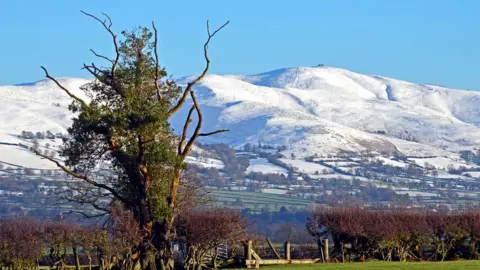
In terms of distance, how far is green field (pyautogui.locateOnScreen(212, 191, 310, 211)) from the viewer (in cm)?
16175

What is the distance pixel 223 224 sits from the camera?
51.6 meters

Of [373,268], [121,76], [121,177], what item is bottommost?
[373,268]

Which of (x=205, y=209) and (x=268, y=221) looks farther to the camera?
(x=268, y=221)

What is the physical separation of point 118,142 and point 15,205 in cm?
11018

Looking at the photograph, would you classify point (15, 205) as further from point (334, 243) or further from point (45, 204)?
point (334, 243)

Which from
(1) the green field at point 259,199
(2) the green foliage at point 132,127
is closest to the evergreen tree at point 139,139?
(2) the green foliage at point 132,127

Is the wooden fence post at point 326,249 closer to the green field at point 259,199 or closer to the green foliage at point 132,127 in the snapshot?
the green foliage at point 132,127

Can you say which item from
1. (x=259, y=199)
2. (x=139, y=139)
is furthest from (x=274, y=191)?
(x=139, y=139)

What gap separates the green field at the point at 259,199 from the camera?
531 ft

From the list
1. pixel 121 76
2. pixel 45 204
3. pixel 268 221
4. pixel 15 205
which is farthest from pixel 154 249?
pixel 15 205

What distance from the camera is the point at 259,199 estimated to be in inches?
6905

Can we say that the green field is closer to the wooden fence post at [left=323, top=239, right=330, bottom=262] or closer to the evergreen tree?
the wooden fence post at [left=323, top=239, right=330, bottom=262]

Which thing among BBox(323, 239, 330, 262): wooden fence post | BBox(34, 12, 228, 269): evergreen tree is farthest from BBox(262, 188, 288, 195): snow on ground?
BBox(34, 12, 228, 269): evergreen tree

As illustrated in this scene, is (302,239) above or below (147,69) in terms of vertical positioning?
below
